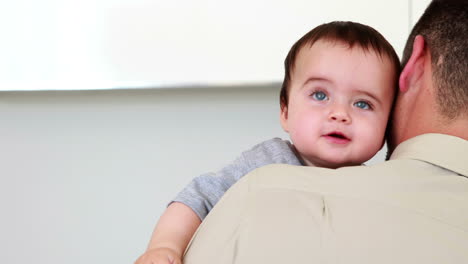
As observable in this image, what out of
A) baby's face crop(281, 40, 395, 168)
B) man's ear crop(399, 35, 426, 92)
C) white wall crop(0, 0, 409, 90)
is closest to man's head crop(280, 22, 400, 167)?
baby's face crop(281, 40, 395, 168)

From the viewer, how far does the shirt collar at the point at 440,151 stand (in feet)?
3.00

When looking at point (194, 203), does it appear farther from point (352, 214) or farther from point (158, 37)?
point (158, 37)

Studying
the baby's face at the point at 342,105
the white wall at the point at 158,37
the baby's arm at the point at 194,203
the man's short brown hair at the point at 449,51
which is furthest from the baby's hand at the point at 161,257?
the white wall at the point at 158,37

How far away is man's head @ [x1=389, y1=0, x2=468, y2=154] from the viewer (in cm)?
106

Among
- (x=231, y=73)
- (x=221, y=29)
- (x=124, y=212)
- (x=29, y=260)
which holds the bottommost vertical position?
(x=29, y=260)

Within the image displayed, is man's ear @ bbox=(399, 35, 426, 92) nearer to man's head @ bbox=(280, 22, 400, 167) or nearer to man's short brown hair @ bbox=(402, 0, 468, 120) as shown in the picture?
man's short brown hair @ bbox=(402, 0, 468, 120)

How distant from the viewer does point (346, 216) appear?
828 mm

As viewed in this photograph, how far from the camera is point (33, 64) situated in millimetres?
2285

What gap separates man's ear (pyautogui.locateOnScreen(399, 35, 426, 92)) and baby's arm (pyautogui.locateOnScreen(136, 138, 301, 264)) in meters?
0.27

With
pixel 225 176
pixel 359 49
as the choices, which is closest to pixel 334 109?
pixel 359 49

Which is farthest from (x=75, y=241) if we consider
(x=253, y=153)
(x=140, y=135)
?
(x=253, y=153)

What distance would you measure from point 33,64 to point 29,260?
73 centimetres

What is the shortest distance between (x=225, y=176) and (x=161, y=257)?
0.27 metres

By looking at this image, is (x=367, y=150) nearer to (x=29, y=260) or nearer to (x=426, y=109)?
(x=426, y=109)
